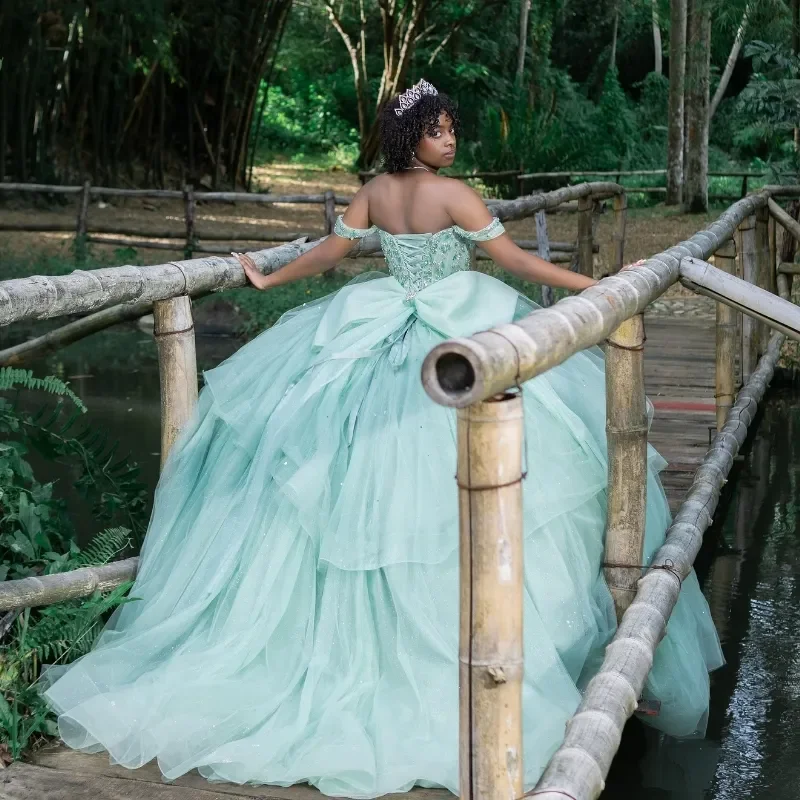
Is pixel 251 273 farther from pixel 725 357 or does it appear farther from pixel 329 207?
pixel 329 207

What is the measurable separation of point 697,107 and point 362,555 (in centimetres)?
1291

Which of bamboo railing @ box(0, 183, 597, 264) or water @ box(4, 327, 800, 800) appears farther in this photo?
bamboo railing @ box(0, 183, 597, 264)

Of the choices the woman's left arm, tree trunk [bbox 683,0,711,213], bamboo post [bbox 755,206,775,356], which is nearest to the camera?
the woman's left arm

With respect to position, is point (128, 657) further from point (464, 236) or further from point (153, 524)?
point (464, 236)

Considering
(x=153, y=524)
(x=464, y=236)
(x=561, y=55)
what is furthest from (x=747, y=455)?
(x=561, y=55)

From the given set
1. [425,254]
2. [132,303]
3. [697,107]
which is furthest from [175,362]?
[697,107]

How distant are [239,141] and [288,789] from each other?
15723 mm

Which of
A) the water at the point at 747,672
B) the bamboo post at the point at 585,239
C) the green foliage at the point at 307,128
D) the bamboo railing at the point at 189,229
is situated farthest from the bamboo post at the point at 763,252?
the green foliage at the point at 307,128

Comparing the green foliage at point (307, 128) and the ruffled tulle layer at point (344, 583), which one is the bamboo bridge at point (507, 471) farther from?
the green foliage at point (307, 128)

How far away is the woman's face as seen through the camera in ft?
8.61

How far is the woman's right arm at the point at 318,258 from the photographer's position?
278 centimetres

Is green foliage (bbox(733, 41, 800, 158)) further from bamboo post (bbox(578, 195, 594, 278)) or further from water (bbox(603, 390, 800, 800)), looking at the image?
water (bbox(603, 390, 800, 800))

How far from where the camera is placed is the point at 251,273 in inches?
111

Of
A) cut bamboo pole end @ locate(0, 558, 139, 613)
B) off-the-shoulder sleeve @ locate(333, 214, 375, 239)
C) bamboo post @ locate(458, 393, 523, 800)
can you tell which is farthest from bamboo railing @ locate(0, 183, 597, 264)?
bamboo post @ locate(458, 393, 523, 800)
